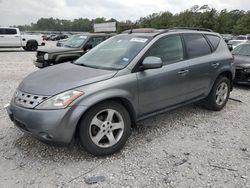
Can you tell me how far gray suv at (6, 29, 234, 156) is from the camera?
2877mm

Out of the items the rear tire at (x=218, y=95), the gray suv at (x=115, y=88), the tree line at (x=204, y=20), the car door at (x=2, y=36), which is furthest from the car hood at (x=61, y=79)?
the tree line at (x=204, y=20)

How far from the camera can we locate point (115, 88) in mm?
3186

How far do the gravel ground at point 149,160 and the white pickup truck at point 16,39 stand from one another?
16605mm

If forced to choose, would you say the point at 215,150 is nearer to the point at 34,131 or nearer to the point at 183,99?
the point at 183,99

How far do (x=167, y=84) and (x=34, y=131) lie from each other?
2.05m

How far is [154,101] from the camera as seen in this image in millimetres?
3693

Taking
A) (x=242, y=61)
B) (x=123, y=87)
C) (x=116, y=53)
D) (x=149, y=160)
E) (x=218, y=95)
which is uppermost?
(x=116, y=53)

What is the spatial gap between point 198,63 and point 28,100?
2.91 metres

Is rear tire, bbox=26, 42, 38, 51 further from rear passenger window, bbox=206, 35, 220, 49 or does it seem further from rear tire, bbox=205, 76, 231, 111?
rear tire, bbox=205, 76, 231, 111

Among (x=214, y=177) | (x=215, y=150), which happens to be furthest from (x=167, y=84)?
(x=214, y=177)

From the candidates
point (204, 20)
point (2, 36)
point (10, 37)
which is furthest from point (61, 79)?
point (204, 20)

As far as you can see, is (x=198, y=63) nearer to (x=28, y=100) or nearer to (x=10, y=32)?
(x=28, y=100)

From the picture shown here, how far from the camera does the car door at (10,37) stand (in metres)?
18.7

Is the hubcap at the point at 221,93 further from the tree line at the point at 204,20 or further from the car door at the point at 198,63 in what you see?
the tree line at the point at 204,20
